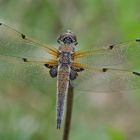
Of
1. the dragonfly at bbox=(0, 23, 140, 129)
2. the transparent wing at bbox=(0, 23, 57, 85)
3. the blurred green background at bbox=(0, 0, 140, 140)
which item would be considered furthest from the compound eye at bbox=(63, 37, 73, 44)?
the blurred green background at bbox=(0, 0, 140, 140)

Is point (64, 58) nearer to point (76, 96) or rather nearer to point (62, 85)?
point (62, 85)

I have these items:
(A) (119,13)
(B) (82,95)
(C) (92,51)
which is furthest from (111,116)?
(C) (92,51)

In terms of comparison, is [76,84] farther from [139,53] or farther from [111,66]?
[139,53]

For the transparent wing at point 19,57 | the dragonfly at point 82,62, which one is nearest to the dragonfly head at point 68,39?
the dragonfly at point 82,62

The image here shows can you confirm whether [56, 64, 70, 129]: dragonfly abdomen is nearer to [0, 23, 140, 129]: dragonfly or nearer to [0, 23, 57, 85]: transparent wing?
[0, 23, 140, 129]: dragonfly

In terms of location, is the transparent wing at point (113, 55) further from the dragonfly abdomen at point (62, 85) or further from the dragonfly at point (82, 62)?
the dragonfly abdomen at point (62, 85)

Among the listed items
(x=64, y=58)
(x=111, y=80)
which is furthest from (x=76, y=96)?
(x=64, y=58)

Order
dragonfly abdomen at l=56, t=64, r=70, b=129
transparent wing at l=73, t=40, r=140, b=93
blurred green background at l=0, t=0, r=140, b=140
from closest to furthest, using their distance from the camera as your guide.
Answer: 1. dragonfly abdomen at l=56, t=64, r=70, b=129
2. transparent wing at l=73, t=40, r=140, b=93
3. blurred green background at l=0, t=0, r=140, b=140
